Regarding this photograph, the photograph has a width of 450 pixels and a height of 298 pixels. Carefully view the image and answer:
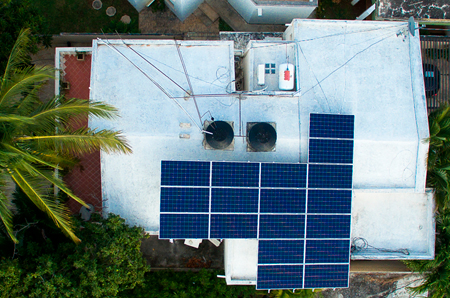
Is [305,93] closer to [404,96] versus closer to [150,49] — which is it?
[404,96]

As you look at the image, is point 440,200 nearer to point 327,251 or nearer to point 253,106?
point 327,251

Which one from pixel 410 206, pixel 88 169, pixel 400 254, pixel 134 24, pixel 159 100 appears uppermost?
pixel 134 24

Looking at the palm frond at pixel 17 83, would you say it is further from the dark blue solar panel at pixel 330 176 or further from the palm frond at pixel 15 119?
the dark blue solar panel at pixel 330 176

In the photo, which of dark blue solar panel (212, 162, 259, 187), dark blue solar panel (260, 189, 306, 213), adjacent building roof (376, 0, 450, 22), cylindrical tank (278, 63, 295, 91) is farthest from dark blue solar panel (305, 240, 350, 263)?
adjacent building roof (376, 0, 450, 22)

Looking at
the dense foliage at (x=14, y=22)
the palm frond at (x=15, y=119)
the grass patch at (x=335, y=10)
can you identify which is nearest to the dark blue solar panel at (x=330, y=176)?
the palm frond at (x=15, y=119)

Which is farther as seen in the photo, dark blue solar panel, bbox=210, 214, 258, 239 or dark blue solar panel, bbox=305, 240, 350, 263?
dark blue solar panel, bbox=305, 240, 350, 263

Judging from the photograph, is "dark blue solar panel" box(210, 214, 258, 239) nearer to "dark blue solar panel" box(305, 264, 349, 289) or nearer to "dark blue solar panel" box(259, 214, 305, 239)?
"dark blue solar panel" box(259, 214, 305, 239)

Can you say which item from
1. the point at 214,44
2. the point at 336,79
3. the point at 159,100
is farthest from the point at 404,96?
the point at 159,100
